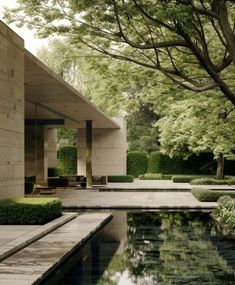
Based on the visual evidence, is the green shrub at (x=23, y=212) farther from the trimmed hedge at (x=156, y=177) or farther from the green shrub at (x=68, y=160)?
the green shrub at (x=68, y=160)

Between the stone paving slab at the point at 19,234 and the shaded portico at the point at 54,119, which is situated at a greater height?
the shaded portico at the point at 54,119

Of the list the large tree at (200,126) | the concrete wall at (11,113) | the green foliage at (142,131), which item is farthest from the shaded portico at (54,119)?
the green foliage at (142,131)

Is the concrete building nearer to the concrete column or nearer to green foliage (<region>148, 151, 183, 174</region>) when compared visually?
the concrete column

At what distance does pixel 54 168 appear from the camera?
38688mm

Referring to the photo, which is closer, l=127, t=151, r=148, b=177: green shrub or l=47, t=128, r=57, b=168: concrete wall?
l=47, t=128, r=57, b=168: concrete wall

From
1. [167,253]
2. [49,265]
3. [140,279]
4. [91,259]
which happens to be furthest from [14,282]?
[167,253]

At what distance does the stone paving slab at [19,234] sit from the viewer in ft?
31.2

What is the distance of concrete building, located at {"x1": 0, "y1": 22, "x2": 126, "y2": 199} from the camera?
45.0ft

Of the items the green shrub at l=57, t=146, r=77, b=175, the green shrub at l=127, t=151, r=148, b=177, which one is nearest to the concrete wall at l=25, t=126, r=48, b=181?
the green shrub at l=57, t=146, r=77, b=175

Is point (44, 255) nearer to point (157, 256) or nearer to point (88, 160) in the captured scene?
point (157, 256)

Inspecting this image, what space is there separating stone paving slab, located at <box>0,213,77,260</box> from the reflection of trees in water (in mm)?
1838

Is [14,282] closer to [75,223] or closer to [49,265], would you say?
[49,265]

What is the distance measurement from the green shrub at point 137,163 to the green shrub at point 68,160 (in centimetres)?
462

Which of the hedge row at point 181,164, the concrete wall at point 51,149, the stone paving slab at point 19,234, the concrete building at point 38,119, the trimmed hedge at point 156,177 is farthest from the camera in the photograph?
the hedge row at point 181,164
